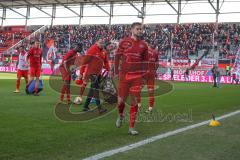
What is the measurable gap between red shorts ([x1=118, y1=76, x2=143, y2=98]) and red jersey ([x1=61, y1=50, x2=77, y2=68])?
17.3 ft

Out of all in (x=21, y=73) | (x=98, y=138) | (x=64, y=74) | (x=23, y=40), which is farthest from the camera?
(x=23, y=40)

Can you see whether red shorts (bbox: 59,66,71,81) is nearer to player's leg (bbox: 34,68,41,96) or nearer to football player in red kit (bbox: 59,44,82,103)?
football player in red kit (bbox: 59,44,82,103)

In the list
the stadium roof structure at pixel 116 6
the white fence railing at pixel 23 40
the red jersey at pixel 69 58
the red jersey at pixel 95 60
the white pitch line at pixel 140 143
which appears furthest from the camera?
the white fence railing at pixel 23 40

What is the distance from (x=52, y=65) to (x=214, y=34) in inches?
649

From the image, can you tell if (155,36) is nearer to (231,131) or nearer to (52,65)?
(52,65)

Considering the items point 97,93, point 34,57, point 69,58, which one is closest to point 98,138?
point 97,93

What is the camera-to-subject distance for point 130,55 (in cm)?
839

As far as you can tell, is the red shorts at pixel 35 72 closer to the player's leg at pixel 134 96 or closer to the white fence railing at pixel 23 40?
the player's leg at pixel 134 96

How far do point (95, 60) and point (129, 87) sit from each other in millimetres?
3486

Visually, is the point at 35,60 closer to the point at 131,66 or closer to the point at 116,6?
the point at 131,66

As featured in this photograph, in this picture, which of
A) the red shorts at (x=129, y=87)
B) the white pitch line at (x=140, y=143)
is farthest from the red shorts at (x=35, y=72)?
the red shorts at (x=129, y=87)

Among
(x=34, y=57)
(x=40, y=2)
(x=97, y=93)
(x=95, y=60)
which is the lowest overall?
(x=97, y=93)

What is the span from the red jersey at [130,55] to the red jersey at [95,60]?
3155mm

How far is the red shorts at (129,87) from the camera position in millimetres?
8422
